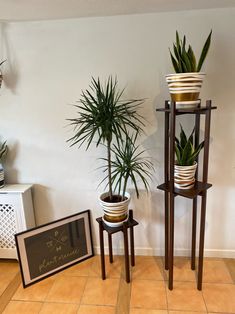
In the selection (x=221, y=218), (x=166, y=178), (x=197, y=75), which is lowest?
(x=221, y=218)

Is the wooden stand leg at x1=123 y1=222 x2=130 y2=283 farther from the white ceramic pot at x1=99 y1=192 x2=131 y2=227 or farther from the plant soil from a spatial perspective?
the plant soil

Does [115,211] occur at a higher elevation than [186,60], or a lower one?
lower

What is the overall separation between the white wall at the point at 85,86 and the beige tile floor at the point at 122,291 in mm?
225

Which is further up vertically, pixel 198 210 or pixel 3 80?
pixel 3 80

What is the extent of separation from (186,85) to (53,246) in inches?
66.7

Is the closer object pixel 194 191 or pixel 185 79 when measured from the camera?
pixel 185 79

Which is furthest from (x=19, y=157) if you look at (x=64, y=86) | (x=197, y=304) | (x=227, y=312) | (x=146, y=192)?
(x=227, y=312)

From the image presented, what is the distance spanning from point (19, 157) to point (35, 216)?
23.0 inches

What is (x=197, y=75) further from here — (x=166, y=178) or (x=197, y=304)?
(x=197, y=304)

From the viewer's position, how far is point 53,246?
2.06 metres

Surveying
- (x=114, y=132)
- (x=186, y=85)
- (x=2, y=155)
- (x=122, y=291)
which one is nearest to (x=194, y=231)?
(x=122, y=291)

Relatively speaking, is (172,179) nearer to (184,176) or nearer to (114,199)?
(184,176)

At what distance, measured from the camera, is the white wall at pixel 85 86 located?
178 cm

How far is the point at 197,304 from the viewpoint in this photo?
1.70 metres
